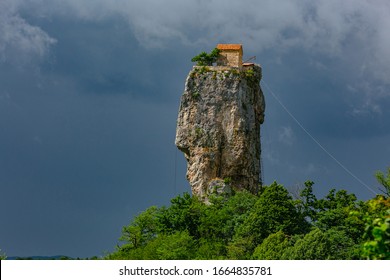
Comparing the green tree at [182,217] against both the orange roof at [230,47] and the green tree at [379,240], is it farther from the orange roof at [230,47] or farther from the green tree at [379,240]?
the green tree at [379,240]

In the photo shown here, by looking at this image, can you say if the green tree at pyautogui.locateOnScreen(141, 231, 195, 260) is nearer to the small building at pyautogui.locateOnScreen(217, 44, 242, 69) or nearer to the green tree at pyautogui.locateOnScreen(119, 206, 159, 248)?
the green tree at pyautogui.locateOnScreen(119, 206, 159, 248)

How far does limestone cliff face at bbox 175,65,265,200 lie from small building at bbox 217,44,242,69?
99cm

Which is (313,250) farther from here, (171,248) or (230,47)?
(230,47)

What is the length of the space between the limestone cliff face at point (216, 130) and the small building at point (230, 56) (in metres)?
0.99

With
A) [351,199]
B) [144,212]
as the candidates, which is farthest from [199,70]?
[351,199]

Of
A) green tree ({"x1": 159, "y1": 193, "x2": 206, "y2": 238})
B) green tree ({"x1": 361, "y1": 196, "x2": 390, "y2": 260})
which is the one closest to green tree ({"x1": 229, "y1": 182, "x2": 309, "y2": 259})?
green tree ({"x1": 159, "y1": 193, "x2": 206, "y2": 238})

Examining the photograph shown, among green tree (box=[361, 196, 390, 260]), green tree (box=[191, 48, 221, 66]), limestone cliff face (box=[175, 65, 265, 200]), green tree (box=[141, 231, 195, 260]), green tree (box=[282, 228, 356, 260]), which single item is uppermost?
green tree (box=[191, 48, 221, 66])

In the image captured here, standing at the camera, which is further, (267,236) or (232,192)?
(232,192)

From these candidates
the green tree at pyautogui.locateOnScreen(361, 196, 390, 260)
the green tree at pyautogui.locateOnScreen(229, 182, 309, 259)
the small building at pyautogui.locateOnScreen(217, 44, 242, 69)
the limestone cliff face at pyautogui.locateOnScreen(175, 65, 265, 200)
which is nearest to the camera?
the green tree at pyautogui.locateOnScreen(361, 196, 390, 260)

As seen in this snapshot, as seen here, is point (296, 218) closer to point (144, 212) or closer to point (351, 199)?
point (351, 199)

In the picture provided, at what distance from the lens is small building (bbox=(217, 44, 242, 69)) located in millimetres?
55594

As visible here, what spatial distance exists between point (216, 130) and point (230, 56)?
20.4ft
